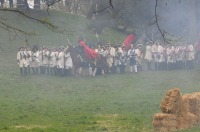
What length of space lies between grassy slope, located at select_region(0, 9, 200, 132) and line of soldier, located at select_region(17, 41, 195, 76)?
43.7 inches

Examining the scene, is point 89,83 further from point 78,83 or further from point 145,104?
point 145,104

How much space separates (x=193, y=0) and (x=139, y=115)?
1267cm

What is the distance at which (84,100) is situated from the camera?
1773 centimetres

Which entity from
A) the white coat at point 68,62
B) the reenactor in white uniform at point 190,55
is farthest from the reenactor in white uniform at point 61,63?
the reenactor in white uniform at point 190,55

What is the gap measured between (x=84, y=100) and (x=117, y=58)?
1187 cm

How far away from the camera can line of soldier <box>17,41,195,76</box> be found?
28.1 meters

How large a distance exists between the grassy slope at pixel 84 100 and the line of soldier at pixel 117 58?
111cm

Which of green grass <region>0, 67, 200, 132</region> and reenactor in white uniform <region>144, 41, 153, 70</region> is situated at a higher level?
reenactor in white uniform <region>144, 41, 153, 70</region>

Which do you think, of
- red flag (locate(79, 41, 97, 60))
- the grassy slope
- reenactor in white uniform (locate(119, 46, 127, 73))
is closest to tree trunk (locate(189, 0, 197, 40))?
the grassy slope

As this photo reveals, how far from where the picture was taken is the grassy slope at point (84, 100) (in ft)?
42.5

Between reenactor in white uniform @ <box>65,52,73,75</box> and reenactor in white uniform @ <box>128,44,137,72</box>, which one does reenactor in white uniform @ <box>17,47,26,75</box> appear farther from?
reenactor in white uniform @ <box>128,44,137,72</box>

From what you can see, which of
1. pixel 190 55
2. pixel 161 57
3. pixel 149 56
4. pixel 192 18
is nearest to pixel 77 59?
pixel 149 56

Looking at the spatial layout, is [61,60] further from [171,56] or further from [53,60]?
[171,56]

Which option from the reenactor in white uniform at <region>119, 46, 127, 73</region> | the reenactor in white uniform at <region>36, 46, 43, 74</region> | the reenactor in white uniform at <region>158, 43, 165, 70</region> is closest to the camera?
the reenactor in white uniform at <region>36, 46, 43, 74</region>
